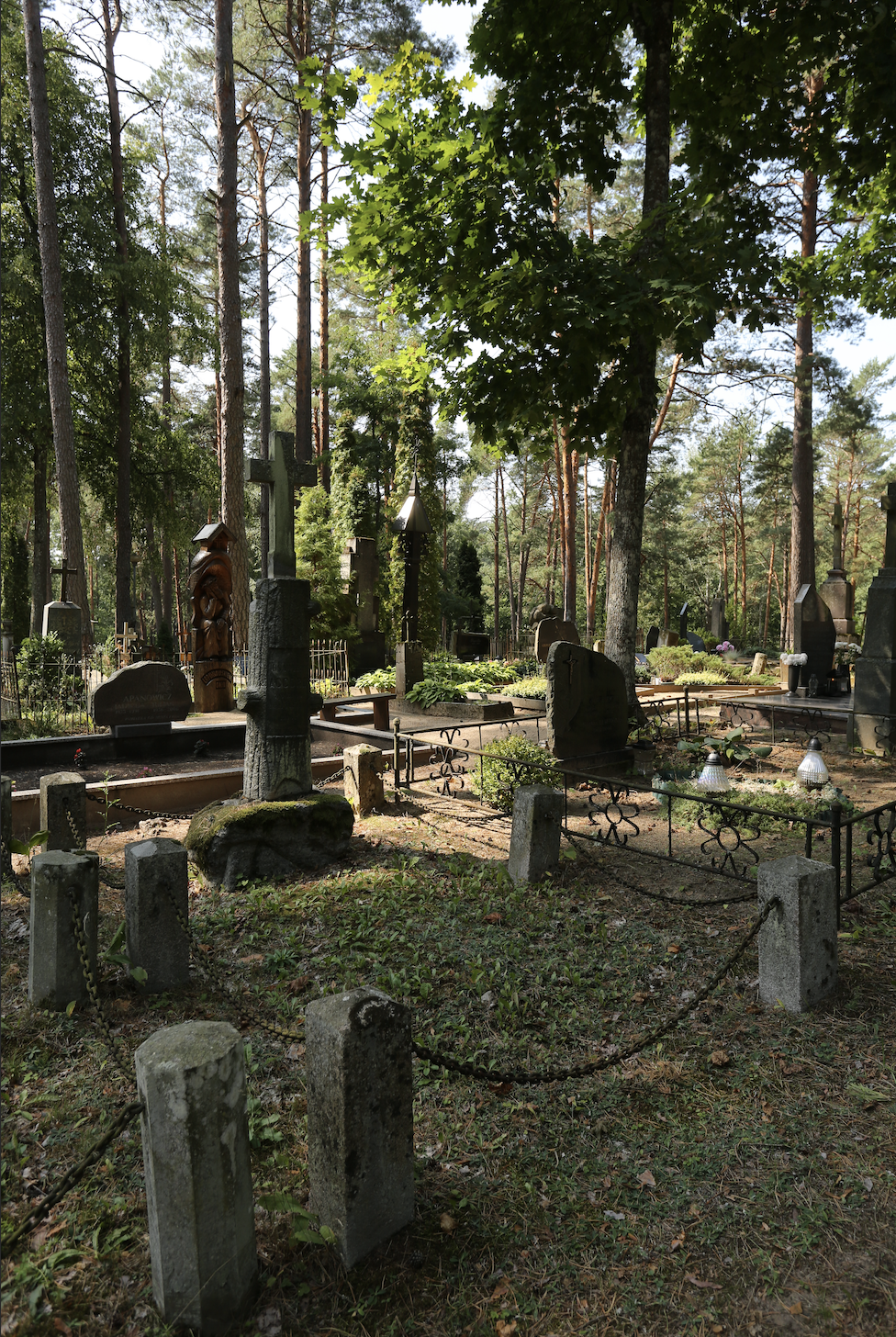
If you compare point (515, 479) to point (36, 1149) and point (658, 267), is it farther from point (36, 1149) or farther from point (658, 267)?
point (36, 1149)

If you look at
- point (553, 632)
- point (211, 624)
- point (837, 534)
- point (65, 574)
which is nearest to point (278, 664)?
point (211, 624)

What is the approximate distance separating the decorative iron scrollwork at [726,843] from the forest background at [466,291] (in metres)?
3.55

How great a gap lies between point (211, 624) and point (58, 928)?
10.5 metres

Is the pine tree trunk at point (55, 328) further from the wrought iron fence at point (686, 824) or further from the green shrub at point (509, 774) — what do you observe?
the green shrub at point (509, 774)

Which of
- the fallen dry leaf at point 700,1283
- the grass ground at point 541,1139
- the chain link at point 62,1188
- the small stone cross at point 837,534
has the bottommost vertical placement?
the fallen dry leaf at point 700,1283

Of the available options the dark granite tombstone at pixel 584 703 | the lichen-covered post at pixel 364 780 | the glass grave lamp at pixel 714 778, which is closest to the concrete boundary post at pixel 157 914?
the lichen-covered post at pixel 364 780

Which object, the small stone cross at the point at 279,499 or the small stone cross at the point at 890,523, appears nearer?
the small stone cross at the point at 279,499

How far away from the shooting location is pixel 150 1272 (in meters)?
2.30

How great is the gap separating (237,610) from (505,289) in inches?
413

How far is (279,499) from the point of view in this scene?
621cm

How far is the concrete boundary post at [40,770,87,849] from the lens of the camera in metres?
5.93

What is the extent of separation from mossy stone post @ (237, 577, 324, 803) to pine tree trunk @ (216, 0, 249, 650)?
8884 mm

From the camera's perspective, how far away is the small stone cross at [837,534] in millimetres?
18250

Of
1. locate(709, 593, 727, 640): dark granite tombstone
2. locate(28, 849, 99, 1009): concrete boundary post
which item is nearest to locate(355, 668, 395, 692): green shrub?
locate(28, 849, 99, 1009): concrete boundary post
